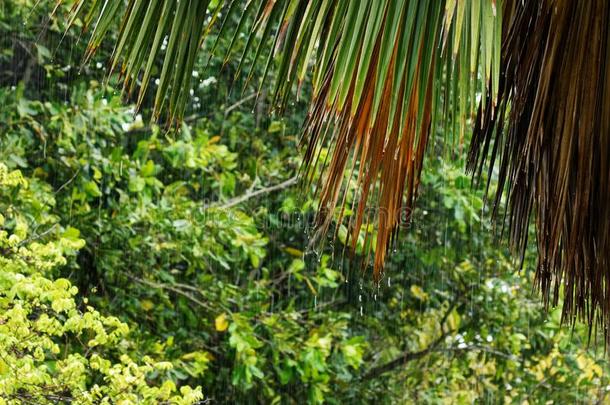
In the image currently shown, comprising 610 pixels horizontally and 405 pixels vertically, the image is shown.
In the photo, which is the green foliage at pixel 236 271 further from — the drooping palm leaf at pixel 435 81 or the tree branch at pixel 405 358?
the drooping palm leaf at pixel 435 81

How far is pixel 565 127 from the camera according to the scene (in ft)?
6.48

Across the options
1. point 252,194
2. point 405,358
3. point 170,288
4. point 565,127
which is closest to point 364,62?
point 565,127

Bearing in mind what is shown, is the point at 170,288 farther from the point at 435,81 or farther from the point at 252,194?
the point at 435,81

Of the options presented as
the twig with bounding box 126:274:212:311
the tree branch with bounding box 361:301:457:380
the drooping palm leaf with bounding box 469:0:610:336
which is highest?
the drooping palm leaf with bounding box 469:0:610:336

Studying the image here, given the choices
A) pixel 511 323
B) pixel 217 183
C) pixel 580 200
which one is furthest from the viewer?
pixel 511 323

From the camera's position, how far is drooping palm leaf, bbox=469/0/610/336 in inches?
75.8

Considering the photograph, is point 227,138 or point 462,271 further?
point 462,271

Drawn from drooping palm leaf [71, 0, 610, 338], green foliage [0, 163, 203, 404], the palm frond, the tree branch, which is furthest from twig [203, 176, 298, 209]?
drooping palm leaf [71, 0, 610, 338]

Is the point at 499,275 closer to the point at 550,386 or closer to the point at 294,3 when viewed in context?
the point at 550,386

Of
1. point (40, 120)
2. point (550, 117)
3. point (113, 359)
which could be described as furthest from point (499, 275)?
point (550, 117)

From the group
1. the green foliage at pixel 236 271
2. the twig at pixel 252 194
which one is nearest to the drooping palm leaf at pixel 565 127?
the green foliage at pixel 236 271

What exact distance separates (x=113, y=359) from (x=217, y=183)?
1231 millimetres

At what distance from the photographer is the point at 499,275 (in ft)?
25.4

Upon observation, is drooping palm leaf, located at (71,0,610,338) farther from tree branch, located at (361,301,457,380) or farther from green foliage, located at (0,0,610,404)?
tree branch, located at (361,301,457,380)
